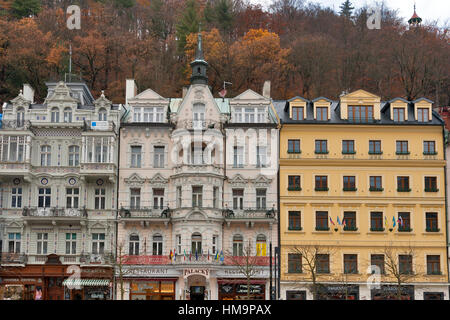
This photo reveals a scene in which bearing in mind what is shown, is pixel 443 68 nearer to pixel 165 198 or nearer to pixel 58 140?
pixel 165 198

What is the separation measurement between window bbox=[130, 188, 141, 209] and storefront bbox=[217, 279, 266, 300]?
8.16 metres

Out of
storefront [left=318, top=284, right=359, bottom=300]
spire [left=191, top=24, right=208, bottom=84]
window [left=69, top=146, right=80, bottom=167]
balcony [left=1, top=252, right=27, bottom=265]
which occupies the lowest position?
storefront [left=318, top=284, right=359, bottom=300]

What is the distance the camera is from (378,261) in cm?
4412

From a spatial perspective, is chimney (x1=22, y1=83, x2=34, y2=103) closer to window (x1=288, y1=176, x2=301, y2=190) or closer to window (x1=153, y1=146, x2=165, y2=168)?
window (x1=153, y1=146, x2=165, y2=168)

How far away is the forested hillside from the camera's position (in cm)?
6425

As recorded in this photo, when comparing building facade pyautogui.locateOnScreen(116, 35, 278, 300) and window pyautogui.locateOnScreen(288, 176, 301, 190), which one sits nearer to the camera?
building facade pyautogui.locateOnScreen(116, 35, 278, 300)

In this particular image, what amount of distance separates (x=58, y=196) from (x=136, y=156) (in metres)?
6.34

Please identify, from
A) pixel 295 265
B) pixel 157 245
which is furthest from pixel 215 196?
pixel 295 265

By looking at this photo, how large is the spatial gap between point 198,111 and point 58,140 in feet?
34.6

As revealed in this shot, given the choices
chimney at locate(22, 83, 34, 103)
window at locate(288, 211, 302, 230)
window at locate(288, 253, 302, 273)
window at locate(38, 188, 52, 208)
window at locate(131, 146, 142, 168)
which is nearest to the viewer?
window at locate(288, 253, 302, 273)

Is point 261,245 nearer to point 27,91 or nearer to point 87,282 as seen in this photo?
point 87,282

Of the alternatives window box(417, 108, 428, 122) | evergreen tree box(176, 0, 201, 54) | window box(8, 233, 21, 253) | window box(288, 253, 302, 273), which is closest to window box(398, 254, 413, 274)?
window box(288, 253, 302, 273)

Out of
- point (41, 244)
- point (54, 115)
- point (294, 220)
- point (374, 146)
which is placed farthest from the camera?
point (374, 146)
